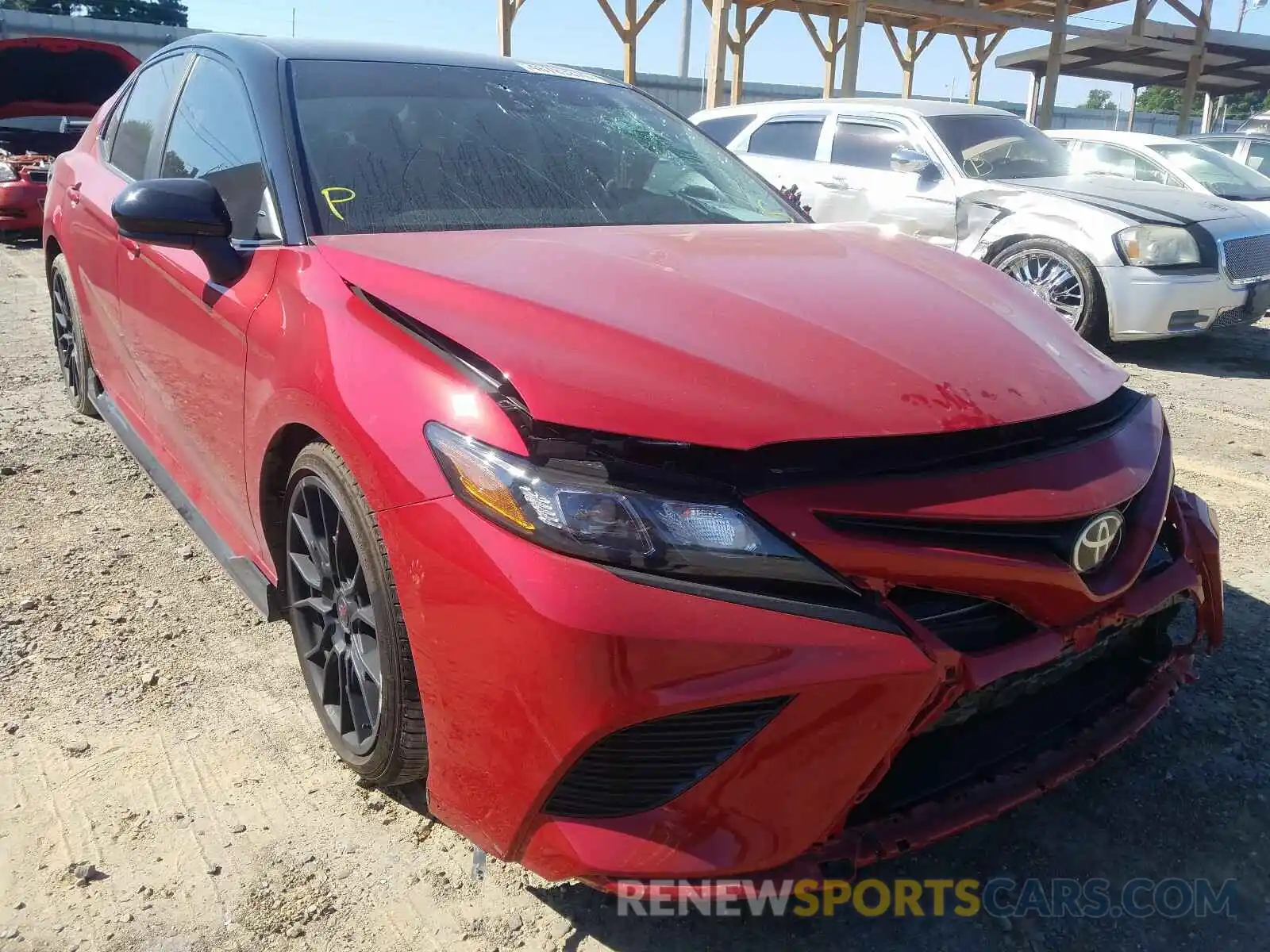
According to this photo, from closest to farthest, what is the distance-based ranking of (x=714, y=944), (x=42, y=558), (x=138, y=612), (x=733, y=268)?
(x=714, y=944) → (x=733, y=268) → (x=138, y=612) → (x=42, y=558)

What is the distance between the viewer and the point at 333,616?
2.02 metres

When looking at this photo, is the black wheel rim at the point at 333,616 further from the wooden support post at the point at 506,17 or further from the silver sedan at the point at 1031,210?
the wooden support post at the point at 506,17

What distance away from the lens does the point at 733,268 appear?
6.71 feet

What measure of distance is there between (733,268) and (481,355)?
705 millimetres

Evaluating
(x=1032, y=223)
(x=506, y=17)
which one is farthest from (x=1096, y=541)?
(x=506, y=17)

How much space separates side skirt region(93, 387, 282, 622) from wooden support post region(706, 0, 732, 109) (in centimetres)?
1069

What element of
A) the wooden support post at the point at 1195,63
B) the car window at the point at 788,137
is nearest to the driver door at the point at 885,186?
the car window at the point at 788,137

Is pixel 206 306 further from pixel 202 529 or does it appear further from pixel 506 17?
pixel 506 17

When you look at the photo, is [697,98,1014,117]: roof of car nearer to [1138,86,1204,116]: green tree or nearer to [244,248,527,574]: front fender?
[244,248,527,574]: front fender

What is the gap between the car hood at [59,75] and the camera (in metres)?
7.98

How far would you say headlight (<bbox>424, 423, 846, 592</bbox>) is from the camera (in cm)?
139

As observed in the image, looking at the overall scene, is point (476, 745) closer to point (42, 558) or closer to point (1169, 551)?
point (1169, 551)

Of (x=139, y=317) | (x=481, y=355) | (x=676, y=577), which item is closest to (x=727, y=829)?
(x=676, y=577)

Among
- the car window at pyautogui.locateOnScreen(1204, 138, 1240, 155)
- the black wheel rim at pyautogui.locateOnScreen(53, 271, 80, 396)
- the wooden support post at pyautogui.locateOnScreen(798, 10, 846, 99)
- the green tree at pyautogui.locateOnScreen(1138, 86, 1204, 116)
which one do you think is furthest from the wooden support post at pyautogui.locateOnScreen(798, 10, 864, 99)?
the green tree at pyautogui.locateOnScreen(1138, 86, 1204, 116)
